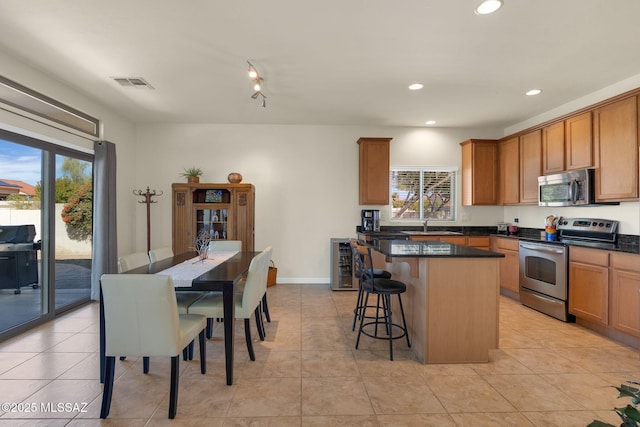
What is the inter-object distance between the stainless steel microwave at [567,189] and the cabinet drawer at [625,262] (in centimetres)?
79

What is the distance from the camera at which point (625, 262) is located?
9.66 ft

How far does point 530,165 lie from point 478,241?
4.33 ft

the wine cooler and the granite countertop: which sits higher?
the granite countertop

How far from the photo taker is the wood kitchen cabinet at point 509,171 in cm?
476

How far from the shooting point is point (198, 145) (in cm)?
528

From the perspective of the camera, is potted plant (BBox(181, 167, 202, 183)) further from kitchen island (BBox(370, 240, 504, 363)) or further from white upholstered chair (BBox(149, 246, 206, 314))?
kitchen island (BBox(370, 240, 504, 363))

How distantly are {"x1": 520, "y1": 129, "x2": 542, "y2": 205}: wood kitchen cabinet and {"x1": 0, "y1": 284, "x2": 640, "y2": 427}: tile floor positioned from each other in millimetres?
1986

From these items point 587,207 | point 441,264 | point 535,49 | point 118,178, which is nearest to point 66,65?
point 118,178

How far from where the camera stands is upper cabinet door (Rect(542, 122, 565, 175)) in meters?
3.95

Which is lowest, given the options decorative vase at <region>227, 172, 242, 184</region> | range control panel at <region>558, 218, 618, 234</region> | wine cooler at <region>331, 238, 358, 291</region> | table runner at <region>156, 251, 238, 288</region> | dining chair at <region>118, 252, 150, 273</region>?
wine cooler at <region>331, 238, 358, 291</region>

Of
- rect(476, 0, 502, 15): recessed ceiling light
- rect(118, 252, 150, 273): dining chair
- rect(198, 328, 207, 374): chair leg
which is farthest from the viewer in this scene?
rect(118, 252, 150, 273): dining chair

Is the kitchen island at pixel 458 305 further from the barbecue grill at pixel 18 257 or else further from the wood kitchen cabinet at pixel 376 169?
the barbecue grill at pixel 18 257

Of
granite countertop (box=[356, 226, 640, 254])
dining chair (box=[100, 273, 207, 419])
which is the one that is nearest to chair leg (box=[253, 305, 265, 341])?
dining chair (box=[100, 273, 207, 419])

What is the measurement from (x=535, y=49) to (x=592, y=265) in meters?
2.25
